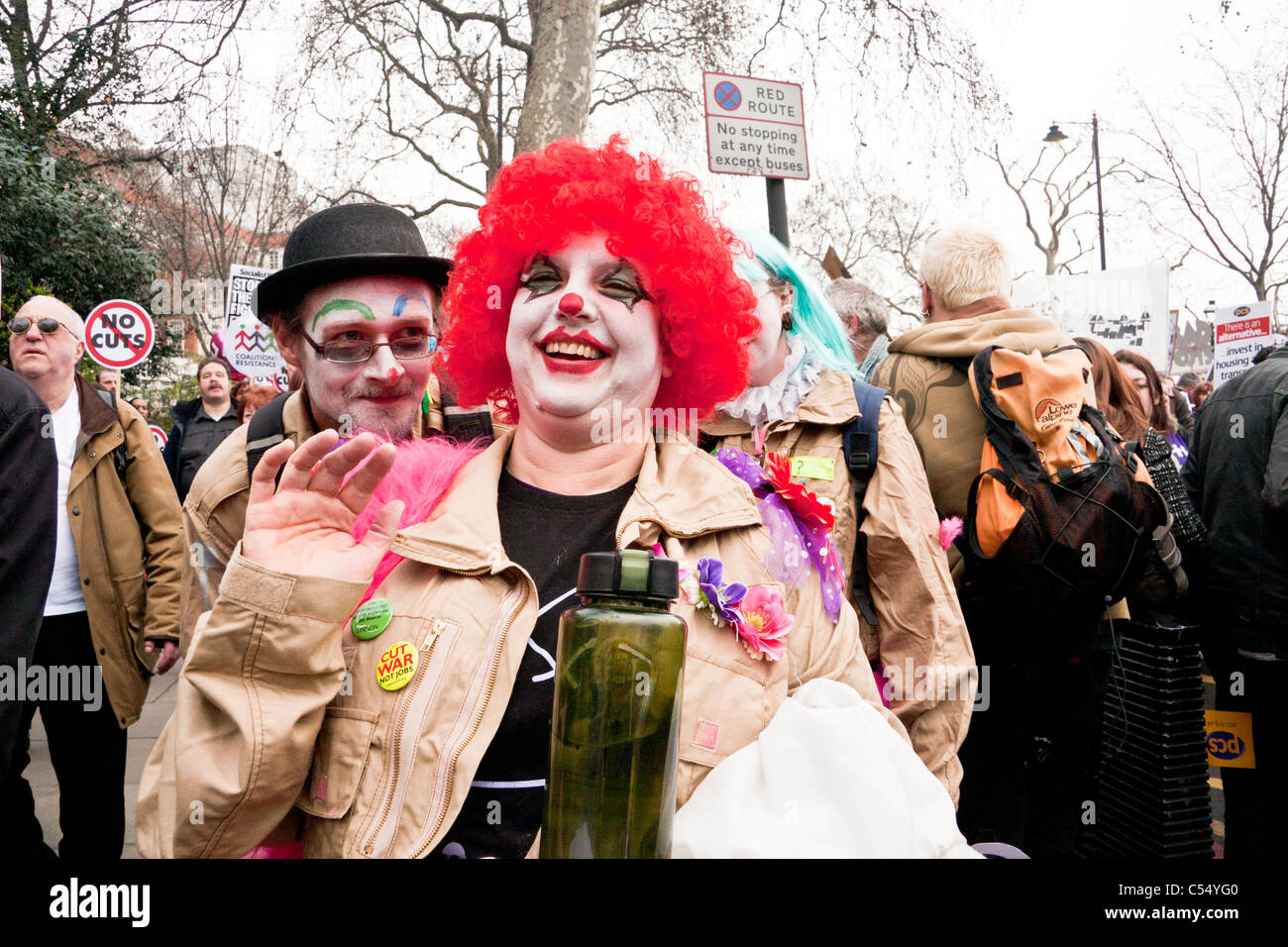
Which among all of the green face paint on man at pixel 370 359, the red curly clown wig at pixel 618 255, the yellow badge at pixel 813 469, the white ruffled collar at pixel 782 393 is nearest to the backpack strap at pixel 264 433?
the green face paint on man at pixel 370 359

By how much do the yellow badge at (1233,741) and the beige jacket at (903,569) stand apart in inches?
56.8

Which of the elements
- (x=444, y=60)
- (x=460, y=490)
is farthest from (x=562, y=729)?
(x=444, y=60)

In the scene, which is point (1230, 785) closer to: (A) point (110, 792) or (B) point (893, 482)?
(B) point (893, 482)

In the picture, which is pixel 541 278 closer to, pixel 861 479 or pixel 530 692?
pixel 530 692

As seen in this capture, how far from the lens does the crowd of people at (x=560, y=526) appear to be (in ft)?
4.82

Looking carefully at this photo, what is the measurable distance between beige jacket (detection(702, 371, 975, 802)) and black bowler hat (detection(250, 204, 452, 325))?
3.70 feet

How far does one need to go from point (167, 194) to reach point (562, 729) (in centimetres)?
2464

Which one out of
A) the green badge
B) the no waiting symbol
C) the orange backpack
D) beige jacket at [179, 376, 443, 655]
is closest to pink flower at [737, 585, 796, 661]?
the green badge

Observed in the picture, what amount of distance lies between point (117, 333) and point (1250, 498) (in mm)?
9965

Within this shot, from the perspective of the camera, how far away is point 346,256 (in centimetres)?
234

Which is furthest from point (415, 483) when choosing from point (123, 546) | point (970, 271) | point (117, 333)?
point (117, 333)

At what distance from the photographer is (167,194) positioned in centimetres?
2208

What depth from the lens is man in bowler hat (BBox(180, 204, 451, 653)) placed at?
2.29 metres

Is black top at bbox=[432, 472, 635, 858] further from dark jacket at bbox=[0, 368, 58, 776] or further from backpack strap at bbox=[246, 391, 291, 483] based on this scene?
dark jacket at bbox=[0, 368, 58, 776]
